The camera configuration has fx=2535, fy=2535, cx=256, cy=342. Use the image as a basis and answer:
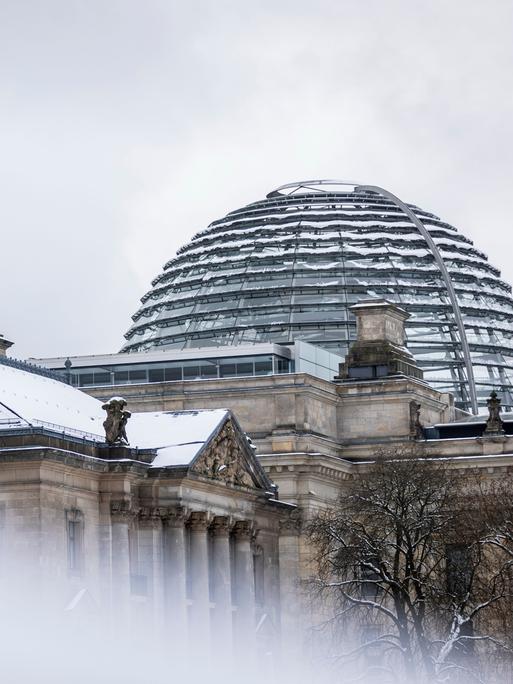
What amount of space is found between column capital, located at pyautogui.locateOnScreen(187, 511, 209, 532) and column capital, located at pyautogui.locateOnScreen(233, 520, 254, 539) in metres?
3.57

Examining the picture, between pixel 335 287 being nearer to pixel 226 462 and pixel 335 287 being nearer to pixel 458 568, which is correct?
pixel 458 568

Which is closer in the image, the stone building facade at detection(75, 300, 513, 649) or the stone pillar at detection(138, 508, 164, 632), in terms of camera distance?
the stone pillar at detection(138, 508, 164, 632)

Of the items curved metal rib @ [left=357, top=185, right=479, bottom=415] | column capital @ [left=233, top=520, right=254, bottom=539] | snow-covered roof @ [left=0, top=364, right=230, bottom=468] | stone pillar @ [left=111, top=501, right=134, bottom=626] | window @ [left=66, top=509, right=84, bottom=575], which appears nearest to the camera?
window @ [left=66, top=509, right=84, bottom=575]

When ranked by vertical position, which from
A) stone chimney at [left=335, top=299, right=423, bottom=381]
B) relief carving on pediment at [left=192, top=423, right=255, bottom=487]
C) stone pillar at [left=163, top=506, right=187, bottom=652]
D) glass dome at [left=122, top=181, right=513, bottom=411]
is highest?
glass dome at [left=122, top=181, right=513, bottom=411]

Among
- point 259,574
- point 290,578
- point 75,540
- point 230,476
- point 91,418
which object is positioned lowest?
point 75,540

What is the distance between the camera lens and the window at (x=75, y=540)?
8362 cm

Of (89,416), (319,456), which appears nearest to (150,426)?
(89,416)

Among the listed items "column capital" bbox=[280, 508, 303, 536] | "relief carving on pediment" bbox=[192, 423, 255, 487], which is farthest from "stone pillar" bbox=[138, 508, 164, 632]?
"column capital" bbox=[280, 508, 303, 536]

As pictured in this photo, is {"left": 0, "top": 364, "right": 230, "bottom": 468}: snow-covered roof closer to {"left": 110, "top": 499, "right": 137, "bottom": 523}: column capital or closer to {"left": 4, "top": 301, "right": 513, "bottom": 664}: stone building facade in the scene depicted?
{"left": 4, "top": 301, "right": 513, "bottom": 664}: stone building facade

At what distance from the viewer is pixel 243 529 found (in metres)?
95.0

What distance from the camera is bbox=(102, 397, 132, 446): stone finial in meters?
86.3

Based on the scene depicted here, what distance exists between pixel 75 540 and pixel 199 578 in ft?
25.6

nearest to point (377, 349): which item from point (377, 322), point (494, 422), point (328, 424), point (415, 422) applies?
point (377, 322)

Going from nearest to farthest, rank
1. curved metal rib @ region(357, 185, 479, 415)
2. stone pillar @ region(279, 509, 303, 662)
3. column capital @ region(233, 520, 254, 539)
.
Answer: column capital @ region(233, 520, 254, 539)
stone pillar @ region(279, 509, 303, 662)
curved metal rib @ region(357, 185, 479, 415)
